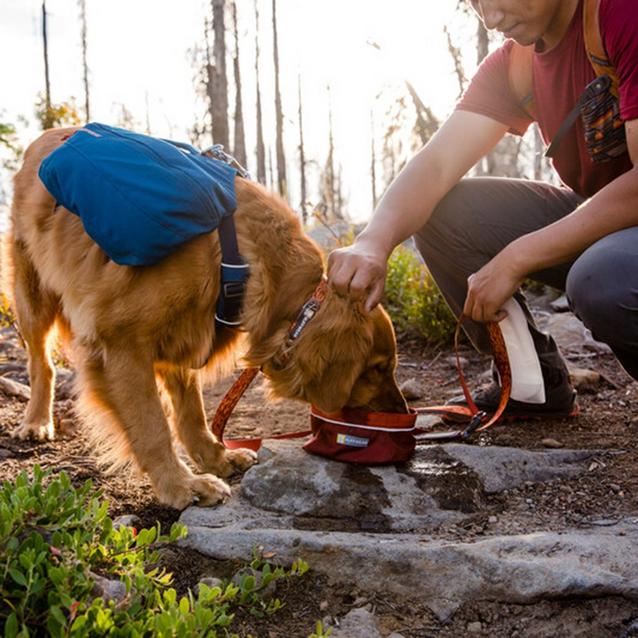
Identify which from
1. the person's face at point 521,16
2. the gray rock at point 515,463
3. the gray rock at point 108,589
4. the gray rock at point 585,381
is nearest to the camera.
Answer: the gray rock at point 108,589

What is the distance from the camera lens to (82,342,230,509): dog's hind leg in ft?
8.18

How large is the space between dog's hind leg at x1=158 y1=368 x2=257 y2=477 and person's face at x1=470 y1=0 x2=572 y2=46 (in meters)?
1.82

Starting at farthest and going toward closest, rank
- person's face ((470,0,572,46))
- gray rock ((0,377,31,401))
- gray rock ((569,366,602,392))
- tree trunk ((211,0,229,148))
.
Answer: tree trunk ((211,0,229,148)) → gray rock ((0,377,31,401)) → gray rock ((569,366,602,392)) → person's face ((470,0,572,46))

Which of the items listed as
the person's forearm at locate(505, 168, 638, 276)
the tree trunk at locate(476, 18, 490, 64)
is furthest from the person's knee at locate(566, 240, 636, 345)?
the tree trunk at locate(476, 18, 490, 64)

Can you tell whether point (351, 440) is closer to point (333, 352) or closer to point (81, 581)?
point (333, 352)

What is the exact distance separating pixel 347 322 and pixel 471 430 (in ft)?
2.76

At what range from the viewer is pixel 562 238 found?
2.44m

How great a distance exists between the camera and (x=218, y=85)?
515 inches

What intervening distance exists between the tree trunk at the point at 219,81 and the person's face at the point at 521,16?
10214 mm

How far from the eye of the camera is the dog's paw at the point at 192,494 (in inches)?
97.4

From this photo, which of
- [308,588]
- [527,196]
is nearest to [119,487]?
[308,588]

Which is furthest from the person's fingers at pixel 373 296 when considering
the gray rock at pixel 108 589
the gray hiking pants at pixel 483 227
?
the gray rock at pixel 108 589

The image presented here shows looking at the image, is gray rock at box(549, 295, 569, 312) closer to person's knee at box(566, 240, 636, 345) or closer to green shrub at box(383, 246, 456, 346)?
green shrub at box(383, 246, 456, 346)

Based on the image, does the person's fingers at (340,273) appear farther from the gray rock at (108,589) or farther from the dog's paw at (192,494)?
the gray rock at (108,589)
